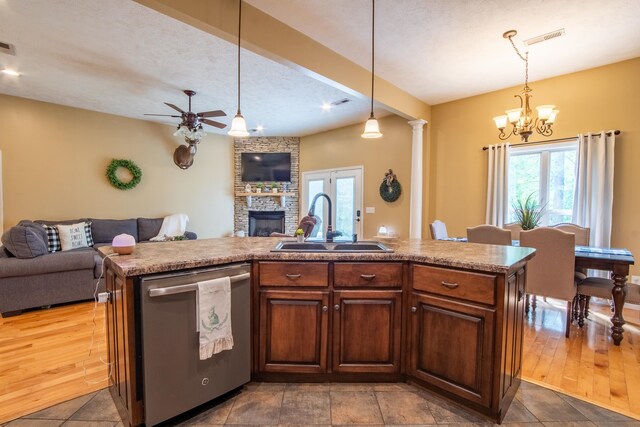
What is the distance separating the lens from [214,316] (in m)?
1.69

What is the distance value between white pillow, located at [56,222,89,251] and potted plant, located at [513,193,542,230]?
6063mm

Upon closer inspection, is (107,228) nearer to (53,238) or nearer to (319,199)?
(53,238)

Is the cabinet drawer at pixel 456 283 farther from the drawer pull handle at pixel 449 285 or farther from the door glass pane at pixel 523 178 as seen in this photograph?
the door glass pane at pixel 523 178

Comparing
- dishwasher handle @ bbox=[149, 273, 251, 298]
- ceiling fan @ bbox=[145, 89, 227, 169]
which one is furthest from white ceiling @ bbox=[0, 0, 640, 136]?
dishwasher handle @ bbox=[149, 273, 251, 298]

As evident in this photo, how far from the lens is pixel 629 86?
3.49 metres

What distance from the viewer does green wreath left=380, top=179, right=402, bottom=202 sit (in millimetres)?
5414

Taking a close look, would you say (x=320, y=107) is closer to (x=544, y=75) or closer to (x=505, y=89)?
(x=505, y=89)

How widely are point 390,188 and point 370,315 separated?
3.83m

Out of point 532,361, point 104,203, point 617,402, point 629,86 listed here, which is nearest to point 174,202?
point 104,203

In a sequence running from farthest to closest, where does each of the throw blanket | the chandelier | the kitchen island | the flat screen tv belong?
the flat screen tv → the throw blanket → the chandelier → the kitchen island

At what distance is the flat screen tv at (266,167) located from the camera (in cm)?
714

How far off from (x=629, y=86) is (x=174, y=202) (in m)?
7.18

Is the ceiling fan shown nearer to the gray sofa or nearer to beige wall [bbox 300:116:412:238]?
the gray sofa

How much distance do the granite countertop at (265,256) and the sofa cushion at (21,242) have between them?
242 centimetres
